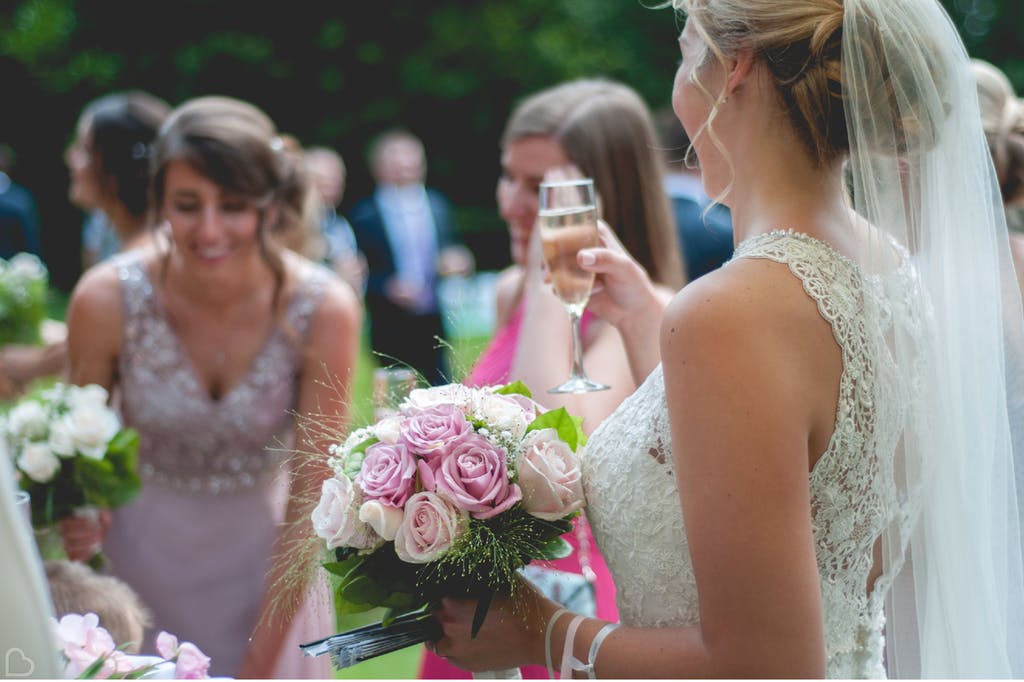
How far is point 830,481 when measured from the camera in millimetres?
1803

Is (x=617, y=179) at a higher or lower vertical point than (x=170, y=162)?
lower

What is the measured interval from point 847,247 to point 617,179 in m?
1.76

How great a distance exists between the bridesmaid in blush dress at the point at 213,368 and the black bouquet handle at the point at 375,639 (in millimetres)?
1805

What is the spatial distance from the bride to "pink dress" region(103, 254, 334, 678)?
82.1 inches

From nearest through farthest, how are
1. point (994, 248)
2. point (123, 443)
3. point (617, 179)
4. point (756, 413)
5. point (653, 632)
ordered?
1. point (756, 413)
2. point (653, 632)
3. point (994, 248)
4. point (123, 443)
5. point (617, 179)

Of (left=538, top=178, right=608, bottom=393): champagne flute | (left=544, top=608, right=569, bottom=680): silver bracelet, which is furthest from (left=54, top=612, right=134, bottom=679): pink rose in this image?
(left=538, top=178, right=608, bottom=393): champagne flute

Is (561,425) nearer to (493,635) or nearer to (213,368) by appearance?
(493,635)

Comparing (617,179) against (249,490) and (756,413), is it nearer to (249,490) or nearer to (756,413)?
(249,490)

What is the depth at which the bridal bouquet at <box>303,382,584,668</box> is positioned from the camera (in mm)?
1858

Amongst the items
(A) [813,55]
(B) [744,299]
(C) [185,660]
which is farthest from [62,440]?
(A) [813,55]

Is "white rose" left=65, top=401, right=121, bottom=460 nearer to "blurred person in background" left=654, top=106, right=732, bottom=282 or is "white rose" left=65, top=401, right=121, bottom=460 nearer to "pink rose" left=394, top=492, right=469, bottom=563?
"pink rose" left=394, top=492, right=469, bottom=563

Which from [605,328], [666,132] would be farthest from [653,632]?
[666,132]

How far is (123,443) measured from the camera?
3125 millimetres

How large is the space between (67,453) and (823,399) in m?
2.17
